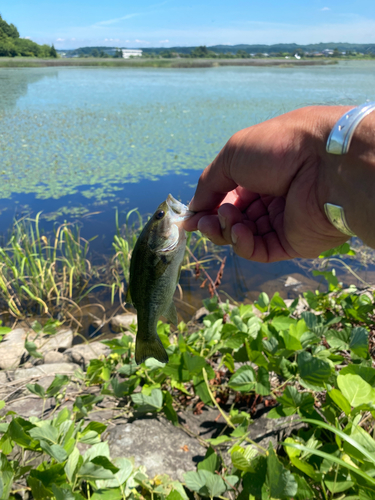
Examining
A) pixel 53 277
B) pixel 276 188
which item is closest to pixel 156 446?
pixel 276 188

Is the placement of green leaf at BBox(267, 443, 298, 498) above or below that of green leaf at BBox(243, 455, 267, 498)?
above

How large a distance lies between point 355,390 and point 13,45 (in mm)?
55594

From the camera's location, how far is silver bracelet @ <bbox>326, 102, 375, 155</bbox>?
140cm

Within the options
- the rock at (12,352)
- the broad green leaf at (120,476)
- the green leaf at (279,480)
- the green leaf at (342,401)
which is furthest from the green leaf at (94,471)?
the rock at (12,352)

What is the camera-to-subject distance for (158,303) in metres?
1.73

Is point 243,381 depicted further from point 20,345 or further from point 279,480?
point 20,345

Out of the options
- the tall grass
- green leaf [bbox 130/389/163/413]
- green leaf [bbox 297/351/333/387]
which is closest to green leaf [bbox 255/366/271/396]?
green leaf [bbox 297/351/333/387]

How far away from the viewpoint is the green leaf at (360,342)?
2.05 meters

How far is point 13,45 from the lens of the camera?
143 ft

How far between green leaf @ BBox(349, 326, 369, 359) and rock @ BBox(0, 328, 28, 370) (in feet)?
11.5

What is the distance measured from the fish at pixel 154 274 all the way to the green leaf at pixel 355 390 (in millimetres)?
881

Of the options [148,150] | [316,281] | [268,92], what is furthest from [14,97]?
[316,281]

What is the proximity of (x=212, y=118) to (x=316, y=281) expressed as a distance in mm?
9332

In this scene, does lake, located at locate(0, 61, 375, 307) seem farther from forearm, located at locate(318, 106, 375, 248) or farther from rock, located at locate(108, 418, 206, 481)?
rock, located at locate(108, 418, 206, 481)
